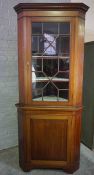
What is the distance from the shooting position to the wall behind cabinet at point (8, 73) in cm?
249

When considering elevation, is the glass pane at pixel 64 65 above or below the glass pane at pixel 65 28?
below

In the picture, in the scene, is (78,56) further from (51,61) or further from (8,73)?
(8,73)

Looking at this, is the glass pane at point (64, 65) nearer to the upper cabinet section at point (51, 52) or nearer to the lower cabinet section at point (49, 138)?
the upper cabinet section at point (51, 52)

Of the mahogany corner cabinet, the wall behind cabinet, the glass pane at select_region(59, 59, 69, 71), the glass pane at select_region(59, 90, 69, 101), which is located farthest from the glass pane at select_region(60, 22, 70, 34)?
the wall behind cabinet

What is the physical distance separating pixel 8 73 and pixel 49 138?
41.3 inches

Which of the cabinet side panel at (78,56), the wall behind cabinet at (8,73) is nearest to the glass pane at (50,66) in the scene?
the cabinet side panel at (78,56)

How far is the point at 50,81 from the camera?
2.08 m

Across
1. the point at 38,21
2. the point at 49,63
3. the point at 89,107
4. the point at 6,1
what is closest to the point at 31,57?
the point at 49,63

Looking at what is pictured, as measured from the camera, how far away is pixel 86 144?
2.89m

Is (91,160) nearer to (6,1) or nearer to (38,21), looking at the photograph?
(38,21)


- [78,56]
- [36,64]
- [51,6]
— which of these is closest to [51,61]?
[36,64]

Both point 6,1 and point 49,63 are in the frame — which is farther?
point 6,1

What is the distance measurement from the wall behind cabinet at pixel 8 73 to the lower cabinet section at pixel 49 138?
1.76ft

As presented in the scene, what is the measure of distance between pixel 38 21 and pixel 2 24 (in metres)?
0.73
